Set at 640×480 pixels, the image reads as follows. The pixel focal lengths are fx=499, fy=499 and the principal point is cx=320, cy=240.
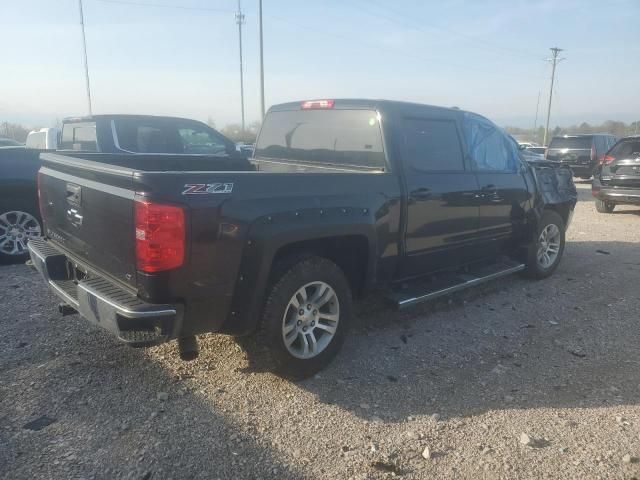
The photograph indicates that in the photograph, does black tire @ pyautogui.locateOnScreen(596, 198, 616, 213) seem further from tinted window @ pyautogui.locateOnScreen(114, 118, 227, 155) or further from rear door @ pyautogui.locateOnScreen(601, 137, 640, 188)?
tinted window @ pyautogui.locateOnScreen(114, 118, 227, 155)

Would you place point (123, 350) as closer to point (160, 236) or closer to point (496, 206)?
point (160, 236)

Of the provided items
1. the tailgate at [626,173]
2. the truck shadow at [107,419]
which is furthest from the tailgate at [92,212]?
the tailgate at [626,173]

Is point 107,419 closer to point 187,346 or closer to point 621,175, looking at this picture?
point 187,346

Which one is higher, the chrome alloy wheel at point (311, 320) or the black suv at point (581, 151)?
the black suv at point (581, 151)

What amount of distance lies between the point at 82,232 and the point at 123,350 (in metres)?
1.04

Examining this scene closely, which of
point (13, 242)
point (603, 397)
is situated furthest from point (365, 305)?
point (13, 242)

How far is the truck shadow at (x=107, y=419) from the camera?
2.56 meters

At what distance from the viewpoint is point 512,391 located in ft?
11.2

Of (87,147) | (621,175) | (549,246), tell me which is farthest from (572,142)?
(87,147)

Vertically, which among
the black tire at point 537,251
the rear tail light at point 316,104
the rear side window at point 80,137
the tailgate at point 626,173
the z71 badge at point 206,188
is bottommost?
the black tire at point 537,251

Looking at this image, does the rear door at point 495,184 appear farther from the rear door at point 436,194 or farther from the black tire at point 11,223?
the black tire at point 11,223

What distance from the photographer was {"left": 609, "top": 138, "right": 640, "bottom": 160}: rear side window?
10445 millimetres

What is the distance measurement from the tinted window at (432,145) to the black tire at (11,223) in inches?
178

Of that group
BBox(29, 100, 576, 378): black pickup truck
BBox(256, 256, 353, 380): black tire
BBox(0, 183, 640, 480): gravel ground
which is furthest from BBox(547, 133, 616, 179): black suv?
BBox(256, 256, 353, 380): black tire
